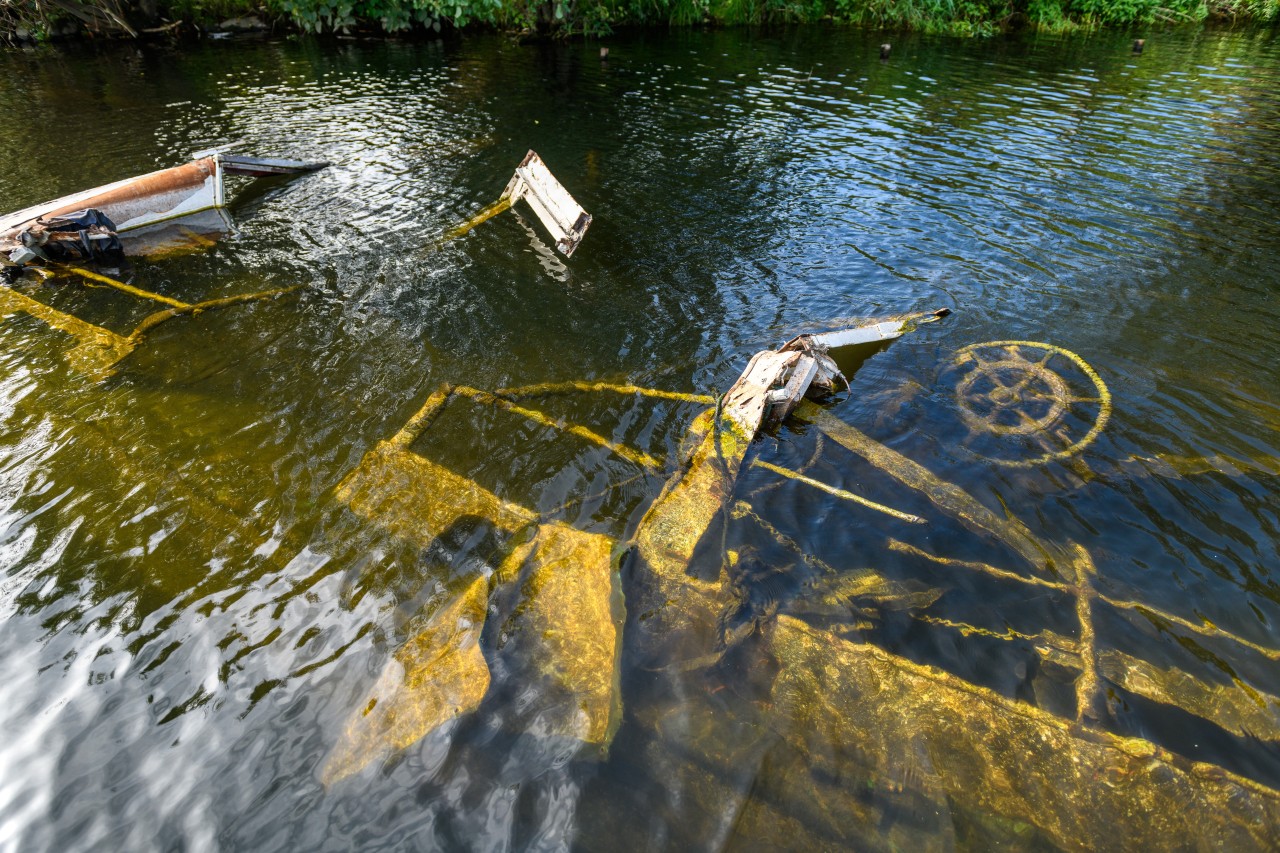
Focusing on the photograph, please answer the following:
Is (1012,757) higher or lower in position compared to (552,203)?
lower

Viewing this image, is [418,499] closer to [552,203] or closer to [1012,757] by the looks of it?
[1012,757]

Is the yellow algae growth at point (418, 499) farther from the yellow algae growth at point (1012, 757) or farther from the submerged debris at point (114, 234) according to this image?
the submerged debris at point (114, 234)

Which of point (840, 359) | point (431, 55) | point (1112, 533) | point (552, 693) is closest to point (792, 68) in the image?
point (431, 55)

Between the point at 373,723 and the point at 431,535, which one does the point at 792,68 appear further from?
the point at 373,723

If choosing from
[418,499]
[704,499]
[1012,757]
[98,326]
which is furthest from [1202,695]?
[98,326]

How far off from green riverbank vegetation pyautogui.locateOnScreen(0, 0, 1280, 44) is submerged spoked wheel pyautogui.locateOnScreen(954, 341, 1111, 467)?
22531 millimetres

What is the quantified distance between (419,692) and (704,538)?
2.36 metres

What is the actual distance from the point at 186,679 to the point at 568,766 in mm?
2685

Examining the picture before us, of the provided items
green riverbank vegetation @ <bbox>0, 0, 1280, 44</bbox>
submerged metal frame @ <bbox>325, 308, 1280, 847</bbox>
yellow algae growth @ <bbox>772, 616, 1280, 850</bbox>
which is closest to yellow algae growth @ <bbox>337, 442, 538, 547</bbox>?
submerged metal frame @ <bbox>325, 308, 1280, 847</bbox>

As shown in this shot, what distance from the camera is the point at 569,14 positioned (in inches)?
976

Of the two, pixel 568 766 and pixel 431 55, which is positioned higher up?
pixel 431 55

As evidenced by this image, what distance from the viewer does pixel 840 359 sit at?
24.0 ft

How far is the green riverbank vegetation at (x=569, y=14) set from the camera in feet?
76.2

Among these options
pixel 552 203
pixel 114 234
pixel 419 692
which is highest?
pixel 552 203
